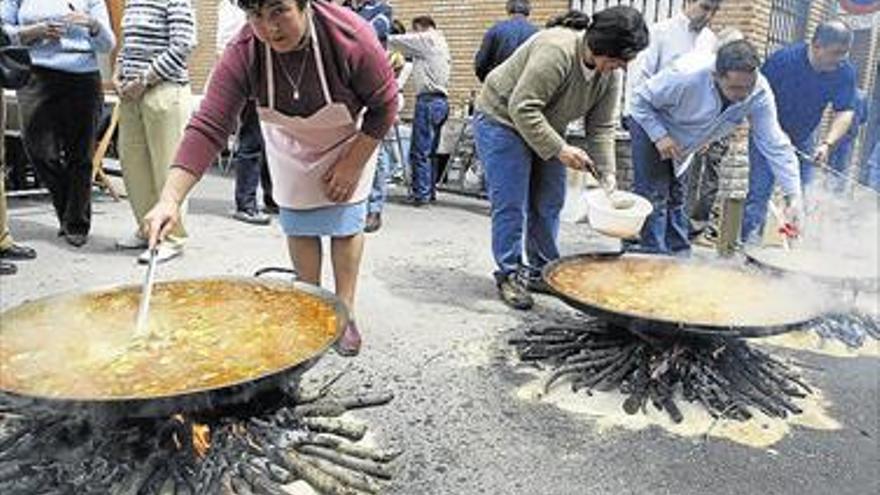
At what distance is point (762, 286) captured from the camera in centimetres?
384

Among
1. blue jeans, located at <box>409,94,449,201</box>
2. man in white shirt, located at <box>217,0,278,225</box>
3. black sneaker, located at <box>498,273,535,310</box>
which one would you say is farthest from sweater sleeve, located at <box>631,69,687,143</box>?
blue jeans, located at <box>409,94,449,201</box>

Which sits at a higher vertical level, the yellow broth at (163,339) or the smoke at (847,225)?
the yellow broth at (163,339)

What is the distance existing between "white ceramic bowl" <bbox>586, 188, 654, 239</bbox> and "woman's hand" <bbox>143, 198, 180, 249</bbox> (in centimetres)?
210

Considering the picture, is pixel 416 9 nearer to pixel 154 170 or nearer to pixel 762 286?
pixel 154 170

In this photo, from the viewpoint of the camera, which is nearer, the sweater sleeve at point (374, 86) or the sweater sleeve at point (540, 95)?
the sweater sleeve at point (374, 86)

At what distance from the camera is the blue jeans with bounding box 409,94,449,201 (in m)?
8.70

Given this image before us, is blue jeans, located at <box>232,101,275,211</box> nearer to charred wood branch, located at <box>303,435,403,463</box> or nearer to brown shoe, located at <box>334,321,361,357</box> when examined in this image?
brown shoe, located at <box>334,321,361,357</box>

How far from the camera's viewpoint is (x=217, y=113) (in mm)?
2914

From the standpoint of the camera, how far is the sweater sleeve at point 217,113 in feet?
9.27

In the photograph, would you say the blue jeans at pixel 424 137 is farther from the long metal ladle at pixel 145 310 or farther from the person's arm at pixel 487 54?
the long metal ladle at pixel 145 310

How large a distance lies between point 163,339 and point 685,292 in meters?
2.46

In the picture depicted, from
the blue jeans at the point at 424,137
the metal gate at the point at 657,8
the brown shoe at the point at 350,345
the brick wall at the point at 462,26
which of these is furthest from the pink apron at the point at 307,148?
the brick wall at the point at 462,26

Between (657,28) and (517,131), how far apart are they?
236 centimetres

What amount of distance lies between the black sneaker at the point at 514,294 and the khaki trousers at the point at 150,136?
2.37 meters
